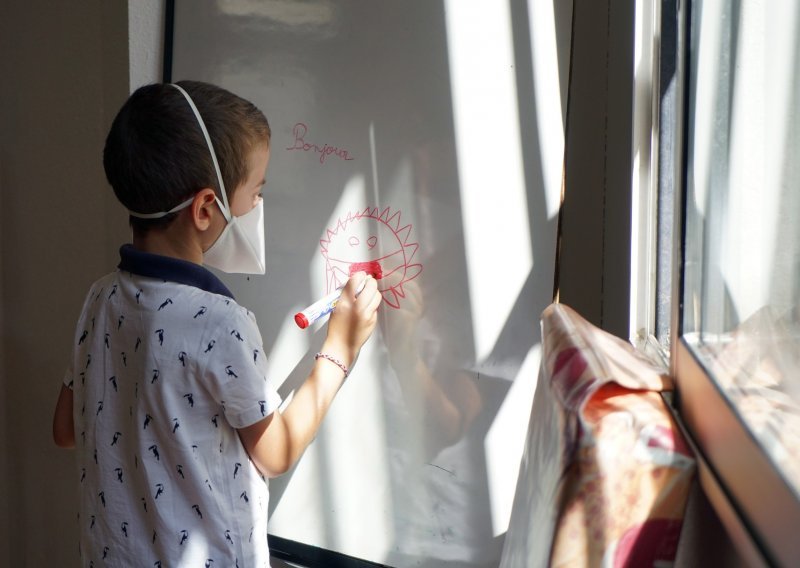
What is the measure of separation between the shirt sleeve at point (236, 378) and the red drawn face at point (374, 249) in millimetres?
236

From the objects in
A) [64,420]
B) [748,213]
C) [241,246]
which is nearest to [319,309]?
[241,246]

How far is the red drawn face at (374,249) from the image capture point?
109 centimetres

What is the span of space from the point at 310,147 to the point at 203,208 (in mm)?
236

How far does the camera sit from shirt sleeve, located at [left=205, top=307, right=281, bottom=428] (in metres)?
0.93

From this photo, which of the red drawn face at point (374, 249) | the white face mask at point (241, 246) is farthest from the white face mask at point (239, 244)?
the red drawn face at point (374, 249)

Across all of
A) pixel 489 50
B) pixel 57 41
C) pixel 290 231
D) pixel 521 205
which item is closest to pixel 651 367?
pixel 521 205

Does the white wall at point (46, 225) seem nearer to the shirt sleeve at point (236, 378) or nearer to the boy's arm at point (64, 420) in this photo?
the boy's arm at point (64, 420)

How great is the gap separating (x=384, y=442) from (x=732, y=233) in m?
0.65

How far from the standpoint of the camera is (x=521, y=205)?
1.01 meters

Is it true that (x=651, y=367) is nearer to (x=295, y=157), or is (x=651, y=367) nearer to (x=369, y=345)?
(x=369, y=345)

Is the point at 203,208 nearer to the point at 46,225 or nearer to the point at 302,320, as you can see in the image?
the point at 302,320

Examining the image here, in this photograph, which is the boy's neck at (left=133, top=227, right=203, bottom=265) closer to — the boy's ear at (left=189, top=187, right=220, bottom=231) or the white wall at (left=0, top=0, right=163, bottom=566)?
the boy's ear at (left=189, top=187, right=220, bottom=231)

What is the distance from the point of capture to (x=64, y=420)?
1.15m

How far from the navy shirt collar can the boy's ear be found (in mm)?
51
